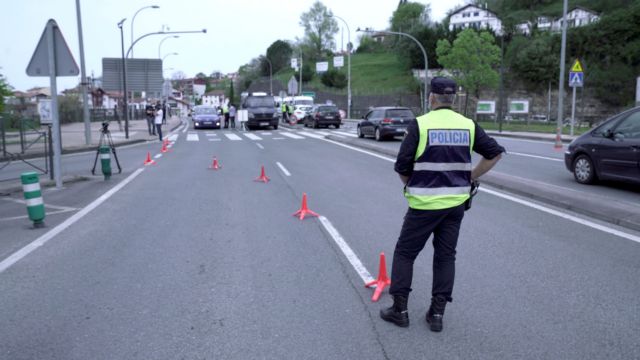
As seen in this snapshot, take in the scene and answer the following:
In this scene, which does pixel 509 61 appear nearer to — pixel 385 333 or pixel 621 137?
pixel 621 137

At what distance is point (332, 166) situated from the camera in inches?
605

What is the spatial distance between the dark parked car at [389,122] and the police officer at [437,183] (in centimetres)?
1943

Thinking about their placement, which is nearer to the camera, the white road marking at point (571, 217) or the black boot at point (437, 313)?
the black boot at point (437, 313)

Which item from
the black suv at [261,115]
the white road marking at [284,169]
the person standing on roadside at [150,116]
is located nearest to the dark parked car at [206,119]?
the black suv at [261,115]

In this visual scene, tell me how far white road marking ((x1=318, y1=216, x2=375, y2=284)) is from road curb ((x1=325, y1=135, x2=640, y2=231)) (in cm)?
382

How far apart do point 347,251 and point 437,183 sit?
2.51 meters

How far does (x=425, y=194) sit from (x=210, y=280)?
7.91 ft

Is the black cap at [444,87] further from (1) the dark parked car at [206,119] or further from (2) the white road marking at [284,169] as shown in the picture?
(1) the dark parked car at [206,119]

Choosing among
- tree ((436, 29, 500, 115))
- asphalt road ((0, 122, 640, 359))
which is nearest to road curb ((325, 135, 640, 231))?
asphalt road ((0, 122, 640, 359))

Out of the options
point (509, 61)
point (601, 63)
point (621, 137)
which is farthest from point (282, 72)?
point (621, 137)

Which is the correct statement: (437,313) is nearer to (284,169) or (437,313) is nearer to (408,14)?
(284,169)

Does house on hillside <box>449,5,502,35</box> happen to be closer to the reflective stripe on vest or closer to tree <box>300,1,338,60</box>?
tree <box>300,1,338,60</box>

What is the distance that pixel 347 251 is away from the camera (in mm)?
6375

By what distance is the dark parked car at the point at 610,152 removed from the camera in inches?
404
